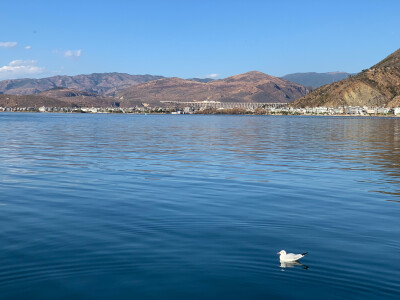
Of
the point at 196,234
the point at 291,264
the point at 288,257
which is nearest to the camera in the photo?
the point at 288,257

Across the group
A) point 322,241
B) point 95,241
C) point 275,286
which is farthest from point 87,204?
point 275,286

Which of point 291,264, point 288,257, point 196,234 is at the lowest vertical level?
point 291,264

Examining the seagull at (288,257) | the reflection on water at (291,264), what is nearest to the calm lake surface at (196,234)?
the reflection on water at (291,264)

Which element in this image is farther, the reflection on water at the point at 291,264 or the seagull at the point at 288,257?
the reflection on water at the point at 291,264

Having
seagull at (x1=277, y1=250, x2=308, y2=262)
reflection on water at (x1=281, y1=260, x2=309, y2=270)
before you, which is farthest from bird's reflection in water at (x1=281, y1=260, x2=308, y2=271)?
seagull at (x1=277, y1=250, x2=308, y2=262)

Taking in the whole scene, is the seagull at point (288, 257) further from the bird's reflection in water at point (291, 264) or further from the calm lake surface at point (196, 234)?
the calm lake surface at point (196, 234)

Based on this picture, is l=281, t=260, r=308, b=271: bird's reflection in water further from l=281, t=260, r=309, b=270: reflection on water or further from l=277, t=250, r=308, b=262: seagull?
l=277, t=250, r=308, b=262: seagull

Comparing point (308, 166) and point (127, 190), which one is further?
point (308, 166)

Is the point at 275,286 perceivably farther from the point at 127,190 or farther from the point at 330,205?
the point at 127,190

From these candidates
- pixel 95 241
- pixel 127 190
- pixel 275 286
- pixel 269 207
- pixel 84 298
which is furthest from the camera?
pixel 127 190

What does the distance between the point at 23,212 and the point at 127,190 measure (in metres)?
6.31

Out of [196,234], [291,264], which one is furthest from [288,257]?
[196,234]

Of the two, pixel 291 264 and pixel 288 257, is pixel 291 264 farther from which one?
pixel 288 257

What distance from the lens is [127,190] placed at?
78.4 ft
